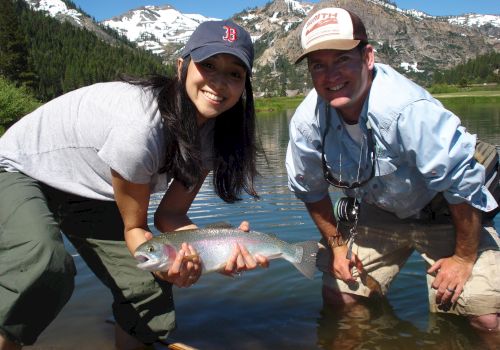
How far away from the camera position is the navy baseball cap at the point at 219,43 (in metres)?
3.87

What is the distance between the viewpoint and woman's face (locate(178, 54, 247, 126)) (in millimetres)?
4008

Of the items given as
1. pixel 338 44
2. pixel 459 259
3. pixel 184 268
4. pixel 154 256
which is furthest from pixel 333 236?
pixel 154 256

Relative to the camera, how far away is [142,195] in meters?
4.16

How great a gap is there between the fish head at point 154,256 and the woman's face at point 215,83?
1.07 metres

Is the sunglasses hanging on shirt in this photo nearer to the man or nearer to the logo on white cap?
the man

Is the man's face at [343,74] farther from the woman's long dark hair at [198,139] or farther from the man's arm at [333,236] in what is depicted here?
the man's arm at [333,236]

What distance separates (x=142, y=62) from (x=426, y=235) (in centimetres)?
15554

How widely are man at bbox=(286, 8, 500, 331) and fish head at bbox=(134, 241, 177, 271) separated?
5.60ft

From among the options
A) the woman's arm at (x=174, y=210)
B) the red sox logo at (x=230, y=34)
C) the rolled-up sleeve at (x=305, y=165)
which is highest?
the red sox logo at (x=230, y=34)

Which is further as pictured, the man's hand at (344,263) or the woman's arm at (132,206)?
the man's hand at (344,263)

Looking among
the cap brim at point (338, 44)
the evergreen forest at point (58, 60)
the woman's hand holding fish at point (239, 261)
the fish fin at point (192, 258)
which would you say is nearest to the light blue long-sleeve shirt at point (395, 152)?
the cap brim at point (338, 44)

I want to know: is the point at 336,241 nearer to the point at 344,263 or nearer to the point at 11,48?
the point at 344,263

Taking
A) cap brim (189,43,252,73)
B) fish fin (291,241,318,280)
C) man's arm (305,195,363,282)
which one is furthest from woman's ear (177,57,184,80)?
man's arm (305,195,363,282)

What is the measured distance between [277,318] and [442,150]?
2.72 metres
